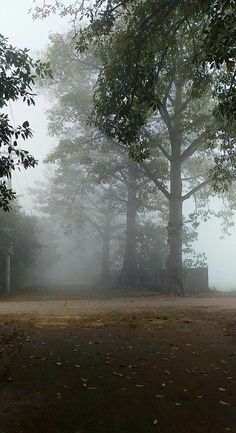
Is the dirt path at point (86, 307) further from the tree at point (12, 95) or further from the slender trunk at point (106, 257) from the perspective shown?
the slender trunk at point (106, 257)

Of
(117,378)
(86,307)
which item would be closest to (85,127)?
(86,307)

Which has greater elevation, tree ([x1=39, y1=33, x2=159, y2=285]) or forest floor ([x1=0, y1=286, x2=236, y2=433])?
tree ([x1=39, y1=33, x2=159, y2=285])

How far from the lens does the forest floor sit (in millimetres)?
4496

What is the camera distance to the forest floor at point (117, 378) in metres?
4.50

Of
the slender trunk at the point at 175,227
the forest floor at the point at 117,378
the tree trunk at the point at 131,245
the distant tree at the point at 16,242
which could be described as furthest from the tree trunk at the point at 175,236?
the forest floor at the point at 117,378

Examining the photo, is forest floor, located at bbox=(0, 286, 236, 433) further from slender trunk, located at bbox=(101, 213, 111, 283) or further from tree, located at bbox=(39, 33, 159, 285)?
slender trunk, located at bbox=(101, 213, 111, 283)

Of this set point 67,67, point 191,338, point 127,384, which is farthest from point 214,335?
point 67,67

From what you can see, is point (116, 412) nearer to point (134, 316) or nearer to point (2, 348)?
point (2, 348)

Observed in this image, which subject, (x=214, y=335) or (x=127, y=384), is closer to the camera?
(x=127, y=384)

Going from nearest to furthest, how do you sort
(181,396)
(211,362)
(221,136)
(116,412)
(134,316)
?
1. (116,412)
2. (181,396)
3. (211,362)
4. (134,316)
5. (221,136)

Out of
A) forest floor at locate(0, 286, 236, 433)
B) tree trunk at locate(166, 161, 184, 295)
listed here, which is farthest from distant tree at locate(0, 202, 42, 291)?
forest floor at locate(0, 286, 236, 433)

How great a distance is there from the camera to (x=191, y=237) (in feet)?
97.2

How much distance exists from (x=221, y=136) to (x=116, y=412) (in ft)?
35.7

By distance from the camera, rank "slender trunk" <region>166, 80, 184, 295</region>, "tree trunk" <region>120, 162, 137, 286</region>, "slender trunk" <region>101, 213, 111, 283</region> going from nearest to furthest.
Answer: "slender trunk" <region>166, 80, 184, 295</region>, "tree trunk" <region>120, 162, 137, 286</region>, "slender trunk" <region>101, 213, 111, 283</region>
